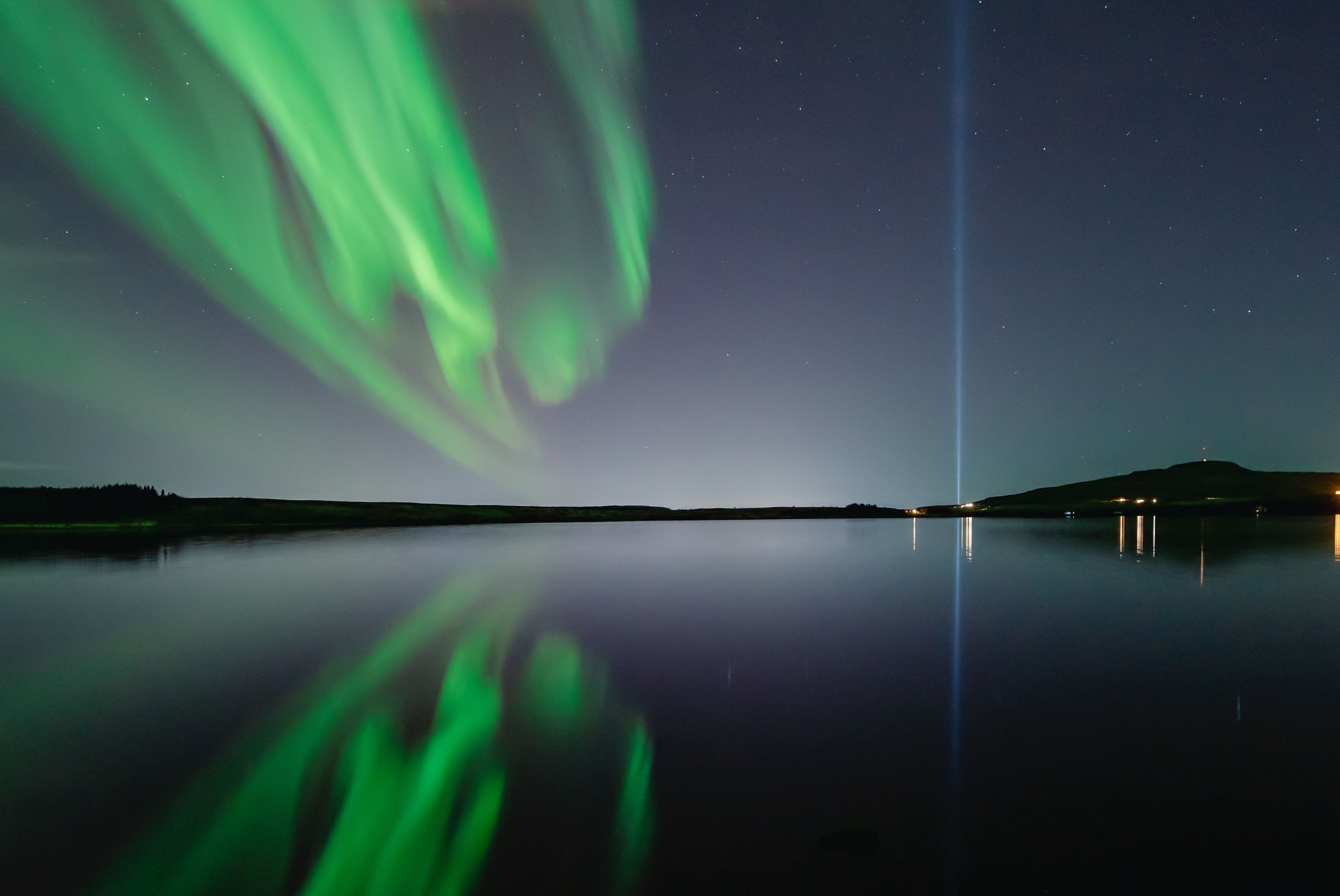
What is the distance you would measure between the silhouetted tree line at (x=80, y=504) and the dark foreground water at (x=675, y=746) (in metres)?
91.0

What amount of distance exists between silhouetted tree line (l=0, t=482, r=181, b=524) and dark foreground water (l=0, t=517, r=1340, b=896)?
91048 mm

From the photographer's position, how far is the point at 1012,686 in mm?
8555

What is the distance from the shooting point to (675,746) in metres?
6.54

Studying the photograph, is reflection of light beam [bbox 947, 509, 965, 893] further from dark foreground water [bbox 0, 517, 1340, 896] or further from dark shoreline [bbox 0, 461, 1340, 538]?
dark shoreline [bbox 0, 461, 1340, 538]

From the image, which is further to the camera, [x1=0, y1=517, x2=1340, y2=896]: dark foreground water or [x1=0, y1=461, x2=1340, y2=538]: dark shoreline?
[x1=0, y1=461, x2=1340, y2=538]: dark shoreline

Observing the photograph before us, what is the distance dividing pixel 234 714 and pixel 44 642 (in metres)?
8.19

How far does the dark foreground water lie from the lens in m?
4.38

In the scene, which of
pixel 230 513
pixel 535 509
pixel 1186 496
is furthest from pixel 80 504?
pixel 1186 496

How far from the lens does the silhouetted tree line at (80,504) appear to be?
7888 cm

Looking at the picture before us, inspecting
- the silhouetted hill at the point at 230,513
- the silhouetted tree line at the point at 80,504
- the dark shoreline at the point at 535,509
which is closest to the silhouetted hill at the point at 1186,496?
the dark shoreline at the point at 535,509

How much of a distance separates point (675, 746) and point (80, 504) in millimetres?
112997

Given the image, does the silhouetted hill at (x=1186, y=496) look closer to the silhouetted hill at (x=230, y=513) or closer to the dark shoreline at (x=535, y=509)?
the dark shoreline at (x=535, y=509)

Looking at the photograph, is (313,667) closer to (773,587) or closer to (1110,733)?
(1110,733)

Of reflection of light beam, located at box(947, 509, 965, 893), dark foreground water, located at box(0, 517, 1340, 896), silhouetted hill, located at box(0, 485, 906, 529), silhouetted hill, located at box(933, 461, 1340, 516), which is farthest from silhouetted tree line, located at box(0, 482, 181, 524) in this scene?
silhouetted hill, located at box(933, 461, 1340, 516)
